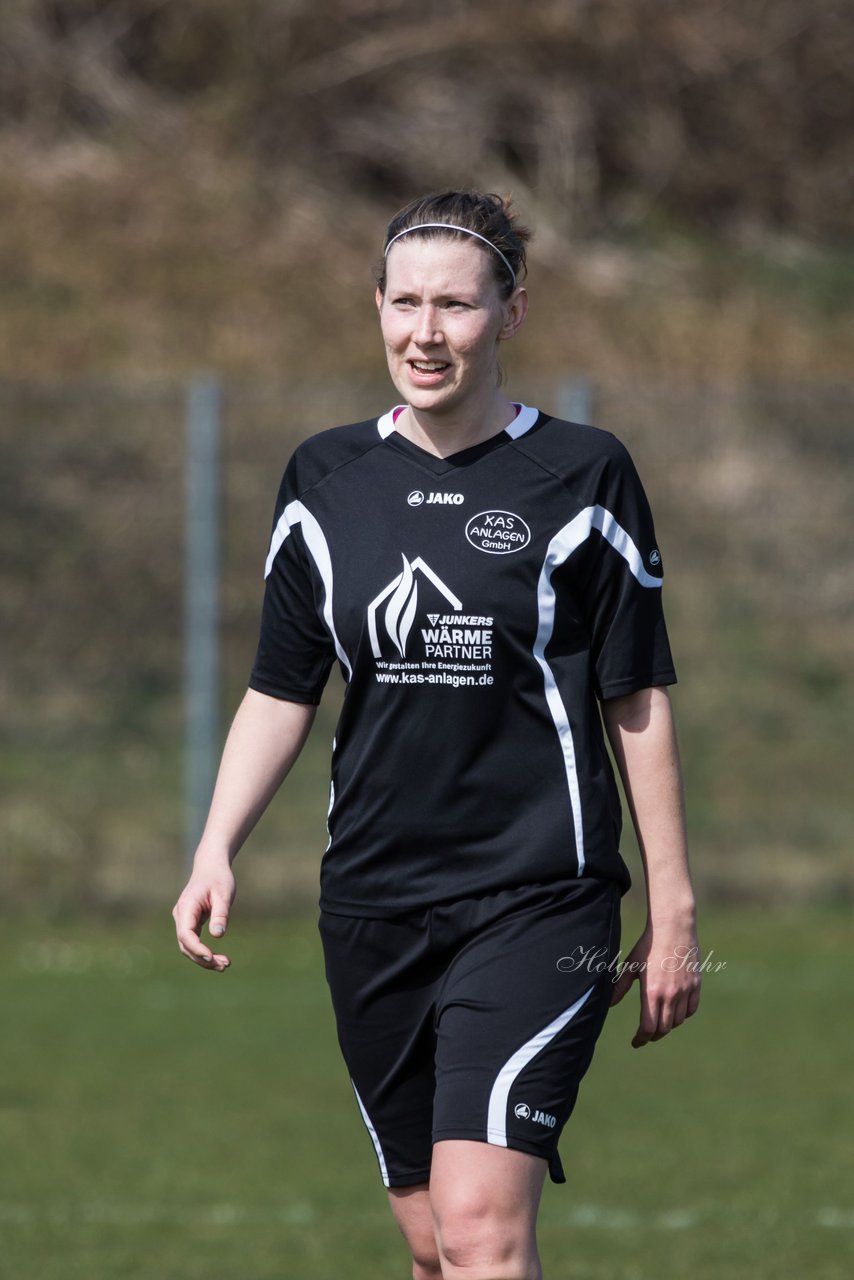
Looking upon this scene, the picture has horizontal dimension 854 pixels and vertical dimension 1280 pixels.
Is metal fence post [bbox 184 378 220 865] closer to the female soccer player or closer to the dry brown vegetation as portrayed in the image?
the dry brown vegetation

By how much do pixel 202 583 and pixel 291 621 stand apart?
6821 mm

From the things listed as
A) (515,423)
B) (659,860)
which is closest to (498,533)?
(515,423)

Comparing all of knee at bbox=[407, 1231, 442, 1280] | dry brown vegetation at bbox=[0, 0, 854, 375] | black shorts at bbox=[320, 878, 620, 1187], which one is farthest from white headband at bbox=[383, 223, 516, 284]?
dry brown vegetation at bbox=[0, 0, 854, 375]

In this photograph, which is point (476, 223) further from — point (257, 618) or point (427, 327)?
point (257, 618)

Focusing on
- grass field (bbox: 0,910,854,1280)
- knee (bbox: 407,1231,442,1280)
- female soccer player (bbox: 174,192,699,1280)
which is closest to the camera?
female soccer player (bbox: 174,192,699,1280)

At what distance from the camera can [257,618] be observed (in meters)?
10.5

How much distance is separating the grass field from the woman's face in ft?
8.38

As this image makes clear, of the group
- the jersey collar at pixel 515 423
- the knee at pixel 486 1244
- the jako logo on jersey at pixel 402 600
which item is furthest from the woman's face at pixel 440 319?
the knee at pixel 486 1244

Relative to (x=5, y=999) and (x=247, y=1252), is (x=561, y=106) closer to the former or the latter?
(x=5, y=999)

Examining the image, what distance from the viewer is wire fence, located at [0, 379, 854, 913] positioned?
1053 centimetres

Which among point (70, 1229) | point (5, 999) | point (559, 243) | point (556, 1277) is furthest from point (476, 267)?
point (559, 243)

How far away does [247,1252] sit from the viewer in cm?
524

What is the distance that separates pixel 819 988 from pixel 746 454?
3.37m

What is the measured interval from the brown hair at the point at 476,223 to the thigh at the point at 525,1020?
3.60 feet
